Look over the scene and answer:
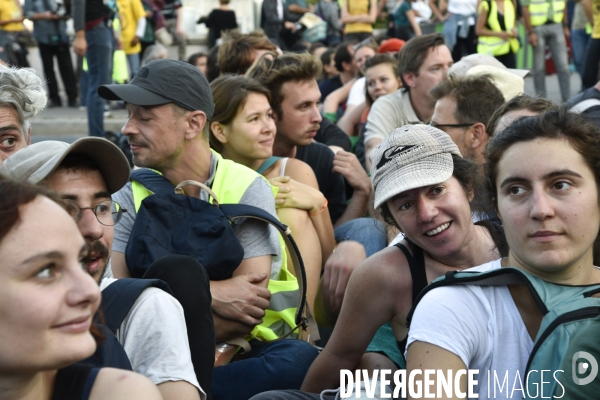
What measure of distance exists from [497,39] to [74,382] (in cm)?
888

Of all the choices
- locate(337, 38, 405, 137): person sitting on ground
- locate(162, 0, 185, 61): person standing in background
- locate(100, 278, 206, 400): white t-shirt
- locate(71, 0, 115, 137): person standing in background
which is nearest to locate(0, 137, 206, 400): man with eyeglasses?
locate(100, 278, 206, 400): white t-shirt

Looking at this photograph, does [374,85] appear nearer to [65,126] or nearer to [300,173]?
[300,173]

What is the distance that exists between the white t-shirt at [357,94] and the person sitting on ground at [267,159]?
3.26 metres

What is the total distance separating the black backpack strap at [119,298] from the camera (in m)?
2.18

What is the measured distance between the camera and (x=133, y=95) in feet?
12.0

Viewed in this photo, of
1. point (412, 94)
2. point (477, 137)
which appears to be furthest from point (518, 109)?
point (412, 94)

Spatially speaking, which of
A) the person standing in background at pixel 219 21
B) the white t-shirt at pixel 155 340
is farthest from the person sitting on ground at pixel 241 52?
the person standing in background at pixel 219 21

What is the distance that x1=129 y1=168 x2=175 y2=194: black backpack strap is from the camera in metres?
3.57

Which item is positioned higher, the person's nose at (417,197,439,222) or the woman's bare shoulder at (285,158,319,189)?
the person's nose at (417,197,439,222)

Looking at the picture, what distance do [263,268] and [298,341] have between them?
1.12 ft

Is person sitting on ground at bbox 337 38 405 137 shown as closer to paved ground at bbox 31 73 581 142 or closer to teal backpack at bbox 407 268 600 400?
paved ground at bbox 31 73 581 142

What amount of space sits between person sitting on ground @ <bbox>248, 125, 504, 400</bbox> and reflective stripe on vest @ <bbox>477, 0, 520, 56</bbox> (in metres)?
7.31

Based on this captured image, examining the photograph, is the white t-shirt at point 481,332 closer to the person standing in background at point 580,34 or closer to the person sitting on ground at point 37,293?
the person sitting on ground at point 37,293

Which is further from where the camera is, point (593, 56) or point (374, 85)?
point (593, 56)
